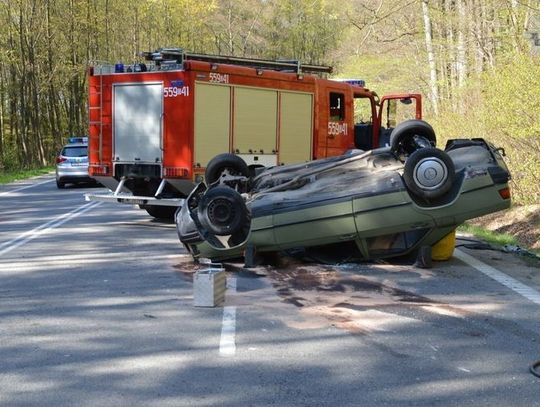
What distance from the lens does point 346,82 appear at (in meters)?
15.4

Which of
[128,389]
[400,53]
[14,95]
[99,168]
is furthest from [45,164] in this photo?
[128,389]

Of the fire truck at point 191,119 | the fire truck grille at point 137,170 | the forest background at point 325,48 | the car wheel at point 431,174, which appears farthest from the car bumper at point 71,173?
the car wheel at point 431,174

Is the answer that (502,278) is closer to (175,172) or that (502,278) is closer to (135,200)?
(175,172)

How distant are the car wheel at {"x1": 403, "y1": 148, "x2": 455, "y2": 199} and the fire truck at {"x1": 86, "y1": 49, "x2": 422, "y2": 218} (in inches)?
202

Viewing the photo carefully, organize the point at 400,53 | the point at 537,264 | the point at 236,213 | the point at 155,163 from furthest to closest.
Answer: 1. the point at 400,53
2. the point at 155,163
3. the point at 537,264
4. the point at 236,213

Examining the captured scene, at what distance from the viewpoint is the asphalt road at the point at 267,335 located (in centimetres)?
447

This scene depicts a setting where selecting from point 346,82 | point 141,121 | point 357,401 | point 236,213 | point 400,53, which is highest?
point 400,53

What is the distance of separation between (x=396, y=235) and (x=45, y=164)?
40.7m

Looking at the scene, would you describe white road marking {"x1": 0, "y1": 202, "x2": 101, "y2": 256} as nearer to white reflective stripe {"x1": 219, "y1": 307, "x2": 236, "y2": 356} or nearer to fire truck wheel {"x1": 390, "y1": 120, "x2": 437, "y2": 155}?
white reflective stripe {"x1": 219, "y1": 307, "x2": 236, "y2": 356}

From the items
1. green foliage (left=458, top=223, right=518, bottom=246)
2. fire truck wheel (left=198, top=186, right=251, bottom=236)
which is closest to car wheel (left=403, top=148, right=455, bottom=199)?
fire truck wheel (left=198, top=186, right=251, bottom=236)

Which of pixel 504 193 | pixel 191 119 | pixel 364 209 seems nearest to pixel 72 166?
pixel 191 119

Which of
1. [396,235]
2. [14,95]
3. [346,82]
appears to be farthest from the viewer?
[14,95]

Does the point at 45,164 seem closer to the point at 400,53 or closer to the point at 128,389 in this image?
the point at 400,53

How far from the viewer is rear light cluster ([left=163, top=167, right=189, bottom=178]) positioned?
484 inches
